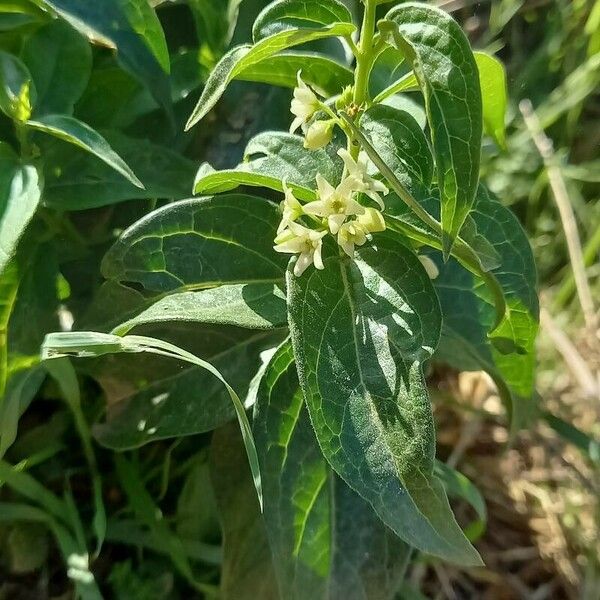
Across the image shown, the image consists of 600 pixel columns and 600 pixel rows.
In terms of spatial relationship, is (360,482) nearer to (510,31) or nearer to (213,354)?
(213,354)

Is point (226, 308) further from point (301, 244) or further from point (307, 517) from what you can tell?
point (307, 517)

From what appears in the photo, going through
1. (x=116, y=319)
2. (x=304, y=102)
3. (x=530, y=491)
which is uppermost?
(x=304, y=102)

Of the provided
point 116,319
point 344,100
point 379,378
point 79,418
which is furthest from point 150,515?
point 344,100

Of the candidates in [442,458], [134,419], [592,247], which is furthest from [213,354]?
[592,247]

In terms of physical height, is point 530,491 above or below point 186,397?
below

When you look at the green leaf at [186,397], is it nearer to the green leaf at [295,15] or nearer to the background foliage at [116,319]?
the background foliage at [116,319]
